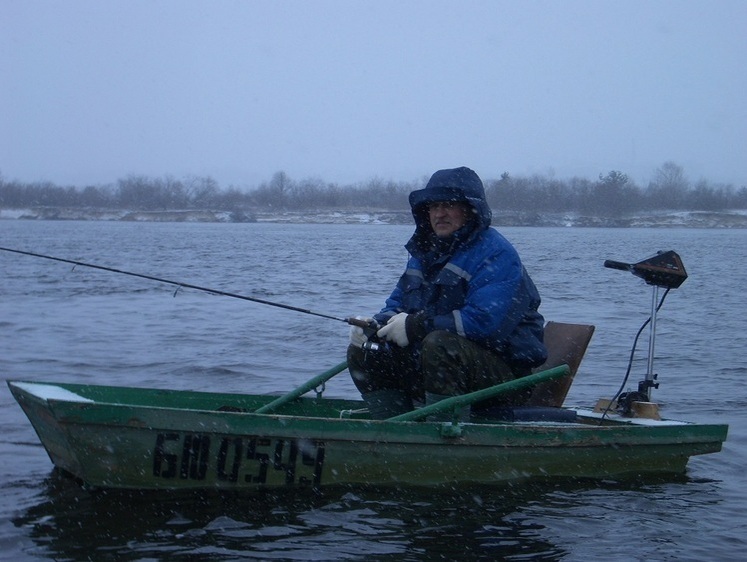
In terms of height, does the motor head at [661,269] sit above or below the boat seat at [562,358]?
above

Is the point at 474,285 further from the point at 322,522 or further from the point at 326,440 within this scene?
the point at 322,522

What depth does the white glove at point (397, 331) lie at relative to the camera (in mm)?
5805

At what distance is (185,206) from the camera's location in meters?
105

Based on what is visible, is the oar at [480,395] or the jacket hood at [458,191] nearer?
the oar at [480,395]

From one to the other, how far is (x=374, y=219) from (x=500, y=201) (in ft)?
71.0

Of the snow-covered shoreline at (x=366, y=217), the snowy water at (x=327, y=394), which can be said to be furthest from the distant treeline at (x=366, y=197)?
the snowy water at (x=327, y=394)

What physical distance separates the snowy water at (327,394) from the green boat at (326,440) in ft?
0.43

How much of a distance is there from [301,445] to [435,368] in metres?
0.85

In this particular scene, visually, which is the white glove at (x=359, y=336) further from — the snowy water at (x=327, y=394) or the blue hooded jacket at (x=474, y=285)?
the snowy water at (x=327, y=394)

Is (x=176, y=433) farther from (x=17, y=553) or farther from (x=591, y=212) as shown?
(x=591, y=212)

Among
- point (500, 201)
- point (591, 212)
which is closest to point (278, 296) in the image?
point (500, 201)

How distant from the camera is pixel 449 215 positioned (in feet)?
19.6

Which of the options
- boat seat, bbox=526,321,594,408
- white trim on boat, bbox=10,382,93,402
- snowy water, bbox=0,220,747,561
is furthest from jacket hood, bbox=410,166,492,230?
white trim on boat, bbox=10,382,93,402

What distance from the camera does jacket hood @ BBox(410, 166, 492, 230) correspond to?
19.3ft
